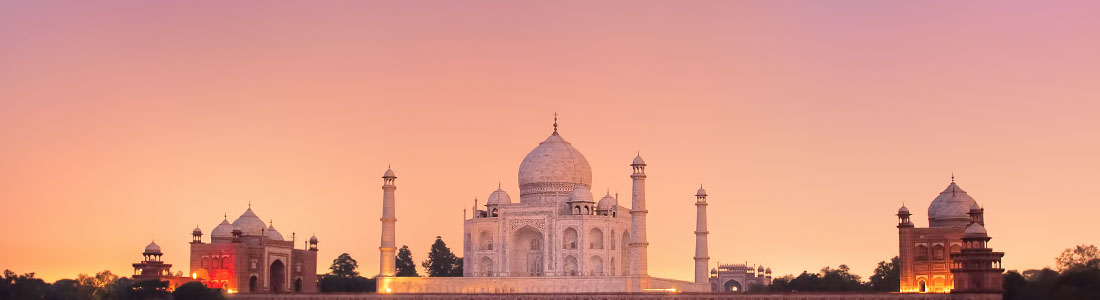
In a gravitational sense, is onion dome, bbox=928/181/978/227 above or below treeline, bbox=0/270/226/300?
above

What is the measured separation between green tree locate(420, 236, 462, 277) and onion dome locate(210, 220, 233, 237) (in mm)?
16360

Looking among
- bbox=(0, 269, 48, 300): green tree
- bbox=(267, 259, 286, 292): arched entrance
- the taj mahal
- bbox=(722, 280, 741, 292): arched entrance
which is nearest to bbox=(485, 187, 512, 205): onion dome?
the taj mahal

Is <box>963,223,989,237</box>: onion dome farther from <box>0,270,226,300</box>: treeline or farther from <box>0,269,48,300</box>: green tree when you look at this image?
<box>0,269,48,300</box>: green tree

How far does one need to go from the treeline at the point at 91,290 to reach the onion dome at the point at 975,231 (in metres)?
29.2

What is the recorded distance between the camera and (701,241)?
63.3 m

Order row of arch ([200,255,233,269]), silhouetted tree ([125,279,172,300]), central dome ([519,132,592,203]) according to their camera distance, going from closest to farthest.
Result: 1. silhouetted tree ([125,279,172,300])
2. row of arch ([200,255,233,269])
3. central dome ([519,132,592,203])

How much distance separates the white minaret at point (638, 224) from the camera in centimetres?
5891

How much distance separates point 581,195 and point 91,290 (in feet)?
70.5

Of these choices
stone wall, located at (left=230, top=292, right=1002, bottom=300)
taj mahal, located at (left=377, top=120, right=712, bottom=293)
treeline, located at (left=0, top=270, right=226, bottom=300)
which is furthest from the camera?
taj mahal, located at (left=377, top=120, right=712, bottom=293)

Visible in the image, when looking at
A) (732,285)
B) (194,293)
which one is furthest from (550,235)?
(732,285)

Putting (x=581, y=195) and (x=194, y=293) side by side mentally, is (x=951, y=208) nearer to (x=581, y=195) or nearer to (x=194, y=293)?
(x=581, y=195)

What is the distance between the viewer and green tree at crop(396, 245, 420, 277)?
79600 mm

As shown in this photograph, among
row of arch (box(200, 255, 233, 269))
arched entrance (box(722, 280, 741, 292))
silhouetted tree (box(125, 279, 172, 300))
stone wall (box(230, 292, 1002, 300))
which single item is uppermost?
row of arch (box(200, 255, 233, 269))

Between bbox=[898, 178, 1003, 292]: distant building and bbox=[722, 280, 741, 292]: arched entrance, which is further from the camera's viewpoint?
bbox=[722, 280, 741, 292]: arched entrance
